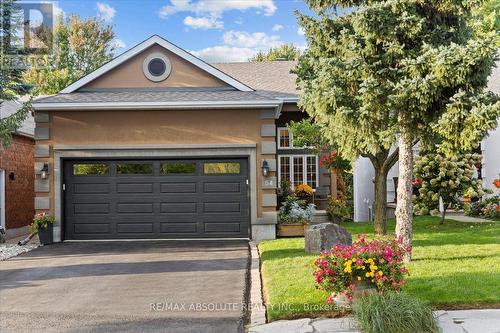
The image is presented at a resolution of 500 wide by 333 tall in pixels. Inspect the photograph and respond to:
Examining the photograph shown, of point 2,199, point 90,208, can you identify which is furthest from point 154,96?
point 2,199

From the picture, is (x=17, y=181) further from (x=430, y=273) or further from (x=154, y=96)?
(x=430, y=273)

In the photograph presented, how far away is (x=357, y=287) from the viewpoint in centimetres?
661

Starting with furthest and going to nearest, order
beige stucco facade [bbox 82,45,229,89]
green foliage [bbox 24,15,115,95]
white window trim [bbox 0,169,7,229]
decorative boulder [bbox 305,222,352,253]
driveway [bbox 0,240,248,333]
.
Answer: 1. green foliage [bbox 24,15,115,95]
2. white window trim [bbox 0,169,7,229]
3. beige stucco facade [bbox 82,45,229,89]
4. decorative boulder [bbox 305,222,352,253]
5. driveway [bbox 0,240,248,333]

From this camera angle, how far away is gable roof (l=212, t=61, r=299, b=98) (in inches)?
842

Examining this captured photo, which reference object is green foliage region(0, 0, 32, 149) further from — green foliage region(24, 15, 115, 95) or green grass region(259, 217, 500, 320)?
green foliage region(24, 15, 115, 95)

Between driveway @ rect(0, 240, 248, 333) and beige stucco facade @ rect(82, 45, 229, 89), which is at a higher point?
beige stucco facade @ rect(82, 45, 229, 89)

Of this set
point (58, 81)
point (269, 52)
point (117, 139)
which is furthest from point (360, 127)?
point (269, 52)

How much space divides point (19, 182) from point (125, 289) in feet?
38.8

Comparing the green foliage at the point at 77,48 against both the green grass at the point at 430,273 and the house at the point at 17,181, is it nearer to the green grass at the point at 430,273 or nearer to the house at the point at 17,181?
the house at the point at 17,181

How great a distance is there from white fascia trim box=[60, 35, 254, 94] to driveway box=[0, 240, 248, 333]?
5361mm

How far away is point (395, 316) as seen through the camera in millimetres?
5660

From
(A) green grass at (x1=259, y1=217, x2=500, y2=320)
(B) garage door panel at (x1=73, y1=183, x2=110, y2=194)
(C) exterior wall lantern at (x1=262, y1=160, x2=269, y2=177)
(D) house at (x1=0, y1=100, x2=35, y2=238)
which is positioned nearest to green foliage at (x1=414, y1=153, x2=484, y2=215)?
(A) green grass at (x1=259, y1=217, x2=500, y2=320)

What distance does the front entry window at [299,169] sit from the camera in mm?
20250

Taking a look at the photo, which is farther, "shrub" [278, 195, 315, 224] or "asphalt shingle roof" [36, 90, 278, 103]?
"shrub" [278, 195, 315, 224]
